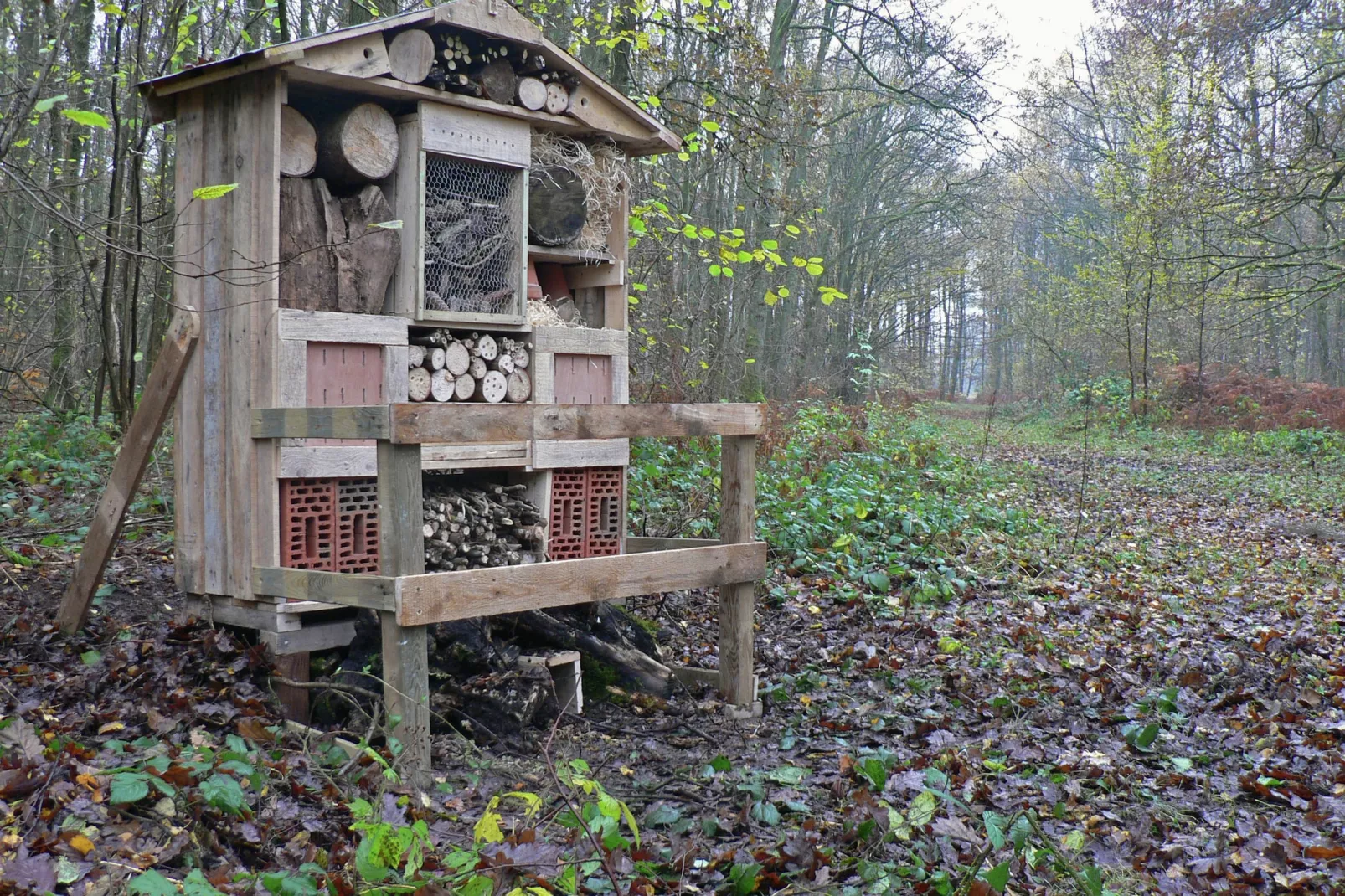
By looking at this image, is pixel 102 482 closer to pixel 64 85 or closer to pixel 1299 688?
pixel 64 85

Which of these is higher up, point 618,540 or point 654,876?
point 618,540

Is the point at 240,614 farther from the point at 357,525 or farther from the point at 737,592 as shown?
the point at 737,592

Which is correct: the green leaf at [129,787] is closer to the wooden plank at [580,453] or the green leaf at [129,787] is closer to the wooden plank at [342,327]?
the wooden plank at [342,327]

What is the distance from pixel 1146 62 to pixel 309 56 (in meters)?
23.1

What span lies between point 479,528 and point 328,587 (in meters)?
1.21

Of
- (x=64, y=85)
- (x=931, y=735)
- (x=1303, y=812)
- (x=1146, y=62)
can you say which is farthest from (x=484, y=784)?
(x=1146, y=62)

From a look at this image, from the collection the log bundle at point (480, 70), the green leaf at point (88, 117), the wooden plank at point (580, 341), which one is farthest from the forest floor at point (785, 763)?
the log bundle at point (480, 70)

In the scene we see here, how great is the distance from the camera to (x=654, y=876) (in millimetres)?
3309

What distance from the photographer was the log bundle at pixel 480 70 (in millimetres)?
5203

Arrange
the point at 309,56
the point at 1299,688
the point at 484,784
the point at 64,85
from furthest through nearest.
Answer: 1. the point at 64,85
2. the point at 1299,688
3. the point at 309,56
4. the point at 484,784

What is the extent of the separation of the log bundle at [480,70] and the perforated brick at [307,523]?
2076 millimetres

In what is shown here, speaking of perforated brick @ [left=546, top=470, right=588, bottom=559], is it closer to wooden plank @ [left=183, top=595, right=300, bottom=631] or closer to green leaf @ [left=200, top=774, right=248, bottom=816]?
wooden plank @ [left=183, top=595, right=300, bottom=631]

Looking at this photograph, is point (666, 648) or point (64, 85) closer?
point (666, 648)

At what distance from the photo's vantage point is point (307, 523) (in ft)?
16.8
